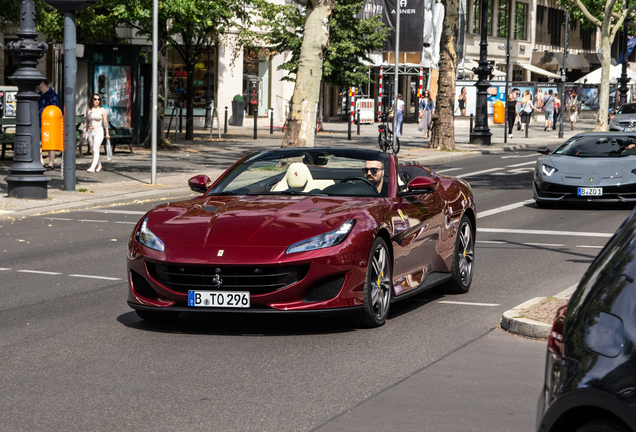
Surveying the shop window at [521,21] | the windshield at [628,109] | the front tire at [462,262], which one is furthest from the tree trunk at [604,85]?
the front tire at [462,262]

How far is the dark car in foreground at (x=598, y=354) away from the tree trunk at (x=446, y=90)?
31.6 m

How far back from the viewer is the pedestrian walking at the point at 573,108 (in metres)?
53.6

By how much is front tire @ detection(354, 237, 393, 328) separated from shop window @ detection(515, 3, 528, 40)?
70197 mm

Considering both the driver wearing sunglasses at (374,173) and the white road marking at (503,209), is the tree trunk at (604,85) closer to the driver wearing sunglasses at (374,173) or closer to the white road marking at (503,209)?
the white road marking at (503,209)

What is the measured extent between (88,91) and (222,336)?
24.2 m

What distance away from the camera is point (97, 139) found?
23125 mm

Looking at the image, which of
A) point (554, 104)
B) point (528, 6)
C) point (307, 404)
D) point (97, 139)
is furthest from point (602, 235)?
point (528, 6)

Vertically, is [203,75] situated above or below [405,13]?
below

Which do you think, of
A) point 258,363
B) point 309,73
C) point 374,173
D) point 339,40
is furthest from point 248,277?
point 339,40

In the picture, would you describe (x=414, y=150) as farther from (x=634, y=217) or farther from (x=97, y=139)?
(x=634, y=217)

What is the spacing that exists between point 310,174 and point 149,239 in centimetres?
172

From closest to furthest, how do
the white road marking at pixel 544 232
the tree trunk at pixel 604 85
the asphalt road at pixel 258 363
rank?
the asphalt road at pixel 258 363 → the white road marking at pixel 544 232 → the tree trunk at pixel 604 85

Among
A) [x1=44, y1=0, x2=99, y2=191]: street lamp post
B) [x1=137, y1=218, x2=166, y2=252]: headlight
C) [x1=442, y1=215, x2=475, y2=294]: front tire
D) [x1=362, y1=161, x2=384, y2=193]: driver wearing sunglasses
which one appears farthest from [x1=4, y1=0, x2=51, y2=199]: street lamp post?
[x1=137, y1=218, x2=166, y2=252]: headlight

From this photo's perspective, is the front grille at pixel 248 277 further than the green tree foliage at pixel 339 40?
No
